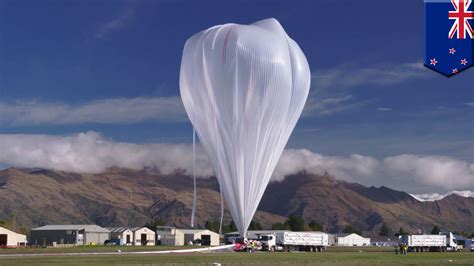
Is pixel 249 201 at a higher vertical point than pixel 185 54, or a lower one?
lower

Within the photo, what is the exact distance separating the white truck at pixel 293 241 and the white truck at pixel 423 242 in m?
19.8

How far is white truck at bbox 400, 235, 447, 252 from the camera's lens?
4948 inches

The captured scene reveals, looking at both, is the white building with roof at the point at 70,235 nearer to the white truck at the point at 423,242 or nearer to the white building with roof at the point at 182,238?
the white building with roof at the point at 182,238

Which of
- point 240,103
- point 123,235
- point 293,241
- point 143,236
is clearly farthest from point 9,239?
point 240,103

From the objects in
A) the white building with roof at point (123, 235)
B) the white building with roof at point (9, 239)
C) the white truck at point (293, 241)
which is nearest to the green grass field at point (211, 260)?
the white truck at point (293, 241)

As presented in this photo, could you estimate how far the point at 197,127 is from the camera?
5347cm

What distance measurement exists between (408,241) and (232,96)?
3291 inches

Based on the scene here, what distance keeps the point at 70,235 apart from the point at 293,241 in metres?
80.2

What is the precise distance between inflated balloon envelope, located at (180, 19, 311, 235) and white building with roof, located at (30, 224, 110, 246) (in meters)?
126

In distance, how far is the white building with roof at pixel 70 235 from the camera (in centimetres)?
17200

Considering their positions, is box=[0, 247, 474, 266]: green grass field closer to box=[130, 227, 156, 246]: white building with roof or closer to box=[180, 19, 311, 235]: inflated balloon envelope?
box=[180, 19, 311, 235]: inflated balloon envelope

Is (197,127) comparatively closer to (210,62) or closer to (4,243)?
(210,62)

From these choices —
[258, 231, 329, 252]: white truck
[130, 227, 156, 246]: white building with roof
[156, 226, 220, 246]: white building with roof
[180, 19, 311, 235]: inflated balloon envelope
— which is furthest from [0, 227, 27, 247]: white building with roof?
[180, 19, 311, 235]: inflated balloon envelope

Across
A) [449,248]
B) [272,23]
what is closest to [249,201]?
[272,23]
